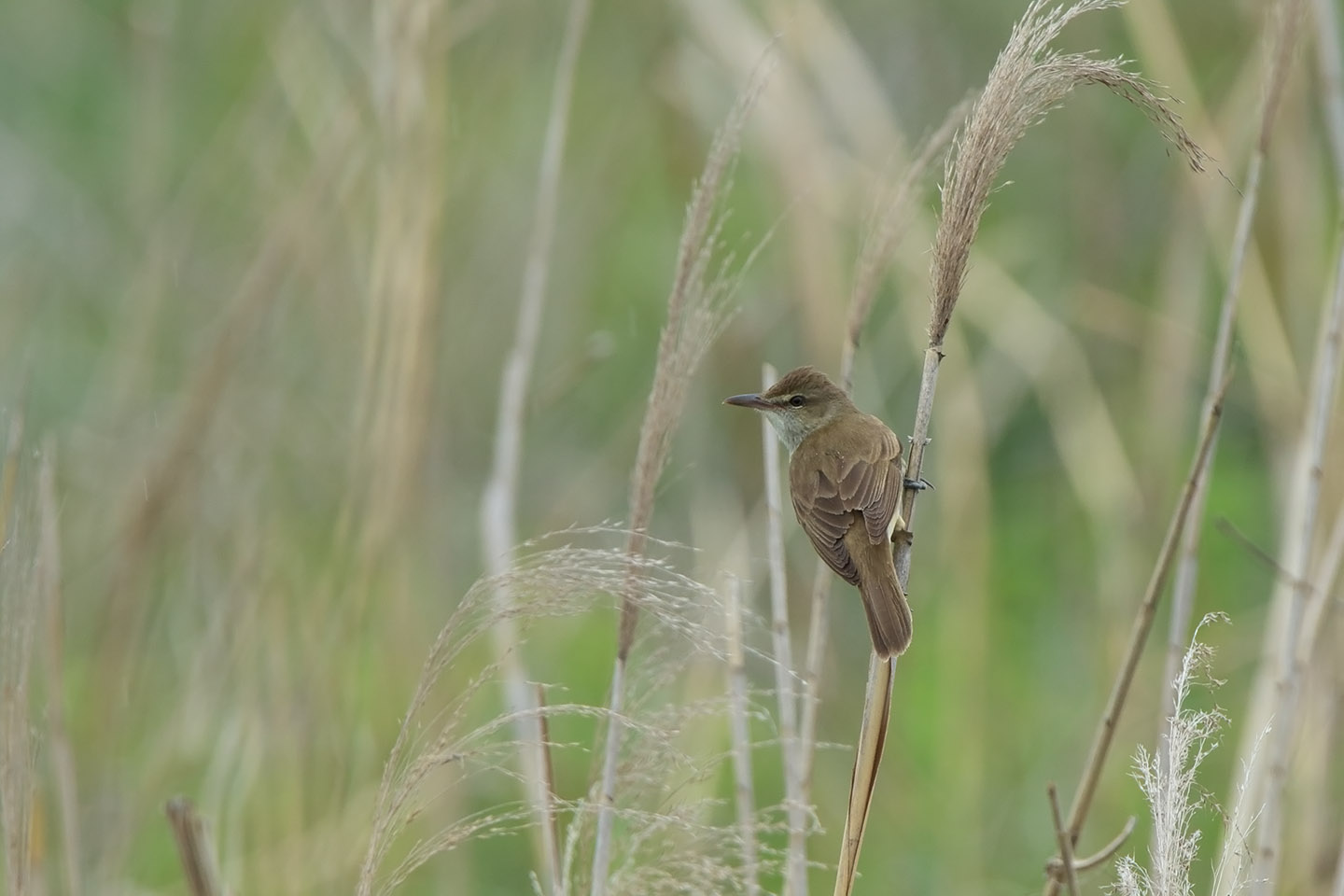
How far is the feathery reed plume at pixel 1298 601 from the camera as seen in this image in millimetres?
2184

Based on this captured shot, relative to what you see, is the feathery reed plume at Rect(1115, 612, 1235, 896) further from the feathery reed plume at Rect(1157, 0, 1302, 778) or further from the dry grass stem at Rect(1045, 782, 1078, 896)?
the feathery reed plume at Rect(1157, 0, 1302, 778)

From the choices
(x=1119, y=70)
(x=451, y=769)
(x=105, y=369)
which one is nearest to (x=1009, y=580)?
(x=451, y=769)

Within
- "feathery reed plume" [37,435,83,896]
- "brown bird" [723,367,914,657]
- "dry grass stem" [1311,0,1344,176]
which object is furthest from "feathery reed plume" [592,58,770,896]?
"dry grass stem" [1311,0,1344,176]

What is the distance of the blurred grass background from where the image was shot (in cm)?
308

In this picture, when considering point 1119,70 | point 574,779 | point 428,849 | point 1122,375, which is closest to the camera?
point 428,849

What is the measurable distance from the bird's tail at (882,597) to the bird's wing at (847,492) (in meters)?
0.03

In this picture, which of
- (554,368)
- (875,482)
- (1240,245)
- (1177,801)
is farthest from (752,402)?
(554,368)

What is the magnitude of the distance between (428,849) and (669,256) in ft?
12.2

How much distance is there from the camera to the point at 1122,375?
506 centimetres

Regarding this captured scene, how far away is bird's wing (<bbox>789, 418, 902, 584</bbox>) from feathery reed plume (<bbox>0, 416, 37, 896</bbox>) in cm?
128

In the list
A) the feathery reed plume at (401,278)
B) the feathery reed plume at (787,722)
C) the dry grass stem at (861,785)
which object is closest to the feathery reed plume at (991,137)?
the dry grass stem at (861,785)

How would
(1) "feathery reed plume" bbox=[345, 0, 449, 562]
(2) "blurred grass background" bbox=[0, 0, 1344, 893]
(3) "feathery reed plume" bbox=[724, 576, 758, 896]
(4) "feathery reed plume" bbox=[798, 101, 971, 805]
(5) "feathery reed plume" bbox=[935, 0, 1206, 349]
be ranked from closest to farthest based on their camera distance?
1. (5) "feathery reed plume" bbox=[935, 0, 1206, 349]
2. (3) "feathery reed plume" bbox=[724, 576, 758, 896]
3. (4) "feathery reed plume" bbox=[798, 101, 971, 805]
4. (1) "feathery reed plume" bbox=[345, 0, 449, 562]
5. (2) "blurred grass background" bbox=[0, 0, 1344, 893]

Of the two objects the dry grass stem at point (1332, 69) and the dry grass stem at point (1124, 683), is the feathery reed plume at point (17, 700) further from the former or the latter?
the dry grass stem at point (1332, 69)

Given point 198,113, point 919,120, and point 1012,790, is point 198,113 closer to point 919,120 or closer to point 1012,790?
point 919,120
